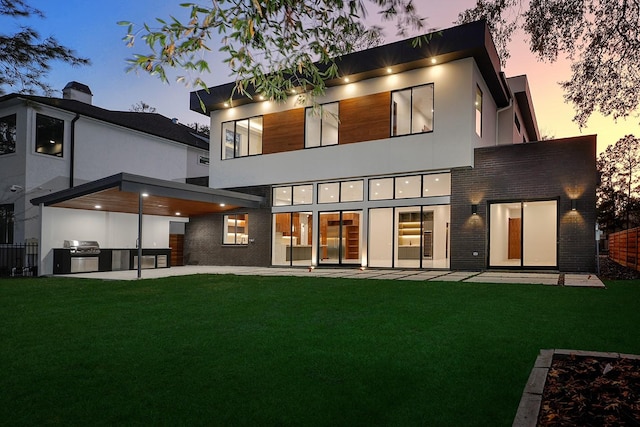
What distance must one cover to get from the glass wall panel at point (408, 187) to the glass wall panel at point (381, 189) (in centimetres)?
24

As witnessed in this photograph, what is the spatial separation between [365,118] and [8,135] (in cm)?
1220

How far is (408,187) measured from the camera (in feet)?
43.6

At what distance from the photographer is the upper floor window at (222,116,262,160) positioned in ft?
54.1

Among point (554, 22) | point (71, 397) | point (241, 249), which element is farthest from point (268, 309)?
point (241, 249)

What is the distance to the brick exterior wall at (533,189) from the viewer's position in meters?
11.1

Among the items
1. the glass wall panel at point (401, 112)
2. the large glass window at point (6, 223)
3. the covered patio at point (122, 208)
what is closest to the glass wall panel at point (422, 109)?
the glass wall panel at point (401, 112)

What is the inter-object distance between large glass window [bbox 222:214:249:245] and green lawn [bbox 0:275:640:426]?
9.56 metres

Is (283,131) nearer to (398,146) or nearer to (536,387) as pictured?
(398,146)

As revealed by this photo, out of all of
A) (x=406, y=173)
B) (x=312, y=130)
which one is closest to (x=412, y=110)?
(x=406, y=173)

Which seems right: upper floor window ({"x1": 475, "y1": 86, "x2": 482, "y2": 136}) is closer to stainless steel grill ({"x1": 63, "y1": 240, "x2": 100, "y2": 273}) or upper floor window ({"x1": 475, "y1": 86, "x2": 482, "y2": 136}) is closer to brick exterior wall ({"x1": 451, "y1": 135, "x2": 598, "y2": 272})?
brick exterior wall ({"x1": 451, "y1": 135, "x2": 598, "y2": 272})

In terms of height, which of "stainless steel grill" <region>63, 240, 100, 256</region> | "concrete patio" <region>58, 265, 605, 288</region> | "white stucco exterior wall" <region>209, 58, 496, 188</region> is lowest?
"concrete patio" <region>58, 265, 605, 288</region>

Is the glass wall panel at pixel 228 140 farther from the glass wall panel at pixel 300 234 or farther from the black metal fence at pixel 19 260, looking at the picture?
the black metal fence at pixel 19 260

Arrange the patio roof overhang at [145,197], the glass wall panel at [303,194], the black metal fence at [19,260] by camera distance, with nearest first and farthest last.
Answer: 1. the patio roof overhang at [145,197]
2. the black metal fence at [19,260]
3. the glass wall panel at [303,194]

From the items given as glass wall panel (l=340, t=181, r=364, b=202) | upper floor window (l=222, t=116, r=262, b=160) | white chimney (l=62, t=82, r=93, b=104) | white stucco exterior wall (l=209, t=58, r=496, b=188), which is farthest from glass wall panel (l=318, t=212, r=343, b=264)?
white chimney (l=62, t=82, r=93, b=104)
